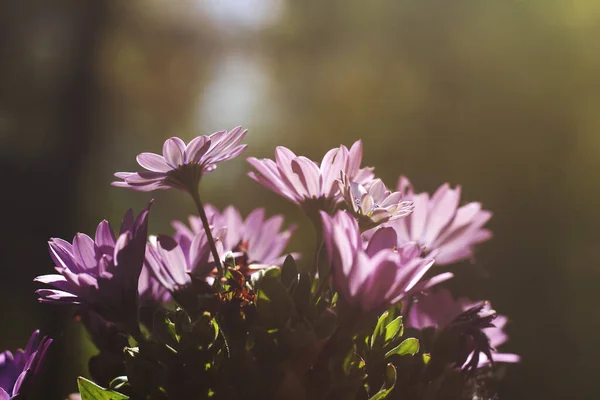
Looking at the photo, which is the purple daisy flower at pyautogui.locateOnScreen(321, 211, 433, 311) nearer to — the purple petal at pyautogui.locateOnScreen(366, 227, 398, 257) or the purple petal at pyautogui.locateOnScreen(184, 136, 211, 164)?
the purple petal at pyautogui.locateOnScreen(366, 227, 398, 257)

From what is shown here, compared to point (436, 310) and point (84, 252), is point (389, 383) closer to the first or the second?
point (436, 310)

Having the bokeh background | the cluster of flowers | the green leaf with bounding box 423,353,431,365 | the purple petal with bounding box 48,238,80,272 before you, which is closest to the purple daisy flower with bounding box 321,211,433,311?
the cluster of flowers

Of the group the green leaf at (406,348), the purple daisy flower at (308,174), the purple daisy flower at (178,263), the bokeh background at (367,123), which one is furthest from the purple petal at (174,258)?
the bokeh background at (367,123)

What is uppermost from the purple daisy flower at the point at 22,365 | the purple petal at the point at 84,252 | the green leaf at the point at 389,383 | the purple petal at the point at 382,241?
the purple petal at the point at 382,241

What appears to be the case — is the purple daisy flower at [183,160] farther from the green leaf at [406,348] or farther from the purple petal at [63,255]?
the green leaf at [406,348]

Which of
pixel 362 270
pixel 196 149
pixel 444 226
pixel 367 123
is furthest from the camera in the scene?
pixel 367 123

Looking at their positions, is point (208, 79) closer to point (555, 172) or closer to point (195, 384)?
point (555, 172)

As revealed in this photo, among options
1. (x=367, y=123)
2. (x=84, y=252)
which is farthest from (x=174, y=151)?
(x=367, y=123)
